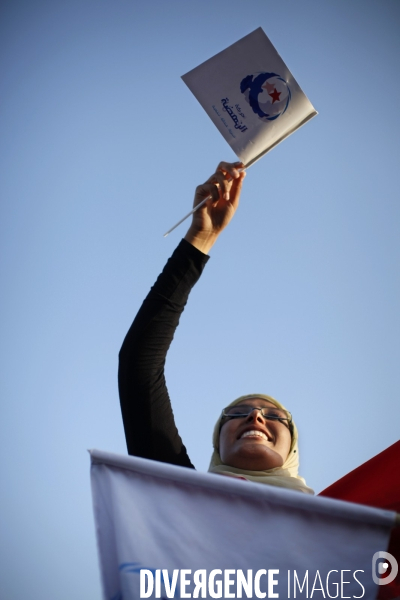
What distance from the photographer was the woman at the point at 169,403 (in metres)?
3.12

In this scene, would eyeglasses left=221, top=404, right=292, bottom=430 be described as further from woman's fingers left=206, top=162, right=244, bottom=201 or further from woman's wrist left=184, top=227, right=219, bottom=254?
woman's fingers left=206, top=162, right=244, bottom=201

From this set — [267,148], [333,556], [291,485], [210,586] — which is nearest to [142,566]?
[210,586]

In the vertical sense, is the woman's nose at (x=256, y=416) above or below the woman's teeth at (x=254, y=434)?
above

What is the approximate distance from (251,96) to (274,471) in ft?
8.19

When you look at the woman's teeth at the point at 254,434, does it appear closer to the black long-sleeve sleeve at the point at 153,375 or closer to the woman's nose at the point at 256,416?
the woman's nose at the point at 256,416

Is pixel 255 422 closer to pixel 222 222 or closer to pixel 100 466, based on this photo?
pixel 222 222

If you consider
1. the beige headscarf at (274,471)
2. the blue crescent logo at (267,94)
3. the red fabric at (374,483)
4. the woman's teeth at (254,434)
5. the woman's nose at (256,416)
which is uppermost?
the blue crescent logo at (267,94)

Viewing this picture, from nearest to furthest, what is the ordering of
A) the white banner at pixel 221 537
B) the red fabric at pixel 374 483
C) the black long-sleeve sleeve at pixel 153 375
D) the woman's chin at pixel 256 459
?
the white banner at pixel 221 537, the black long-sleeve sleeve at pixel 153 375, the red fabric at pixel 374 483, the woman's chin at pixel 256 459

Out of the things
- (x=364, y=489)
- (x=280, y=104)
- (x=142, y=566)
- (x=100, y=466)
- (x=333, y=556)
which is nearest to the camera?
(x=333, y=556)

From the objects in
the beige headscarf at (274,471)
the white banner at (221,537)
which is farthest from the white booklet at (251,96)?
the white banner at (221,537)

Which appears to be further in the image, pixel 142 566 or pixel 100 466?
pixel 100 466

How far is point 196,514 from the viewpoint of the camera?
6.28ft

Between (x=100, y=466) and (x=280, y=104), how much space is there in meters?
2.97

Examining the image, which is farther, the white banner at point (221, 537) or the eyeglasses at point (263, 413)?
the eyeglasses at point (263, 413)
